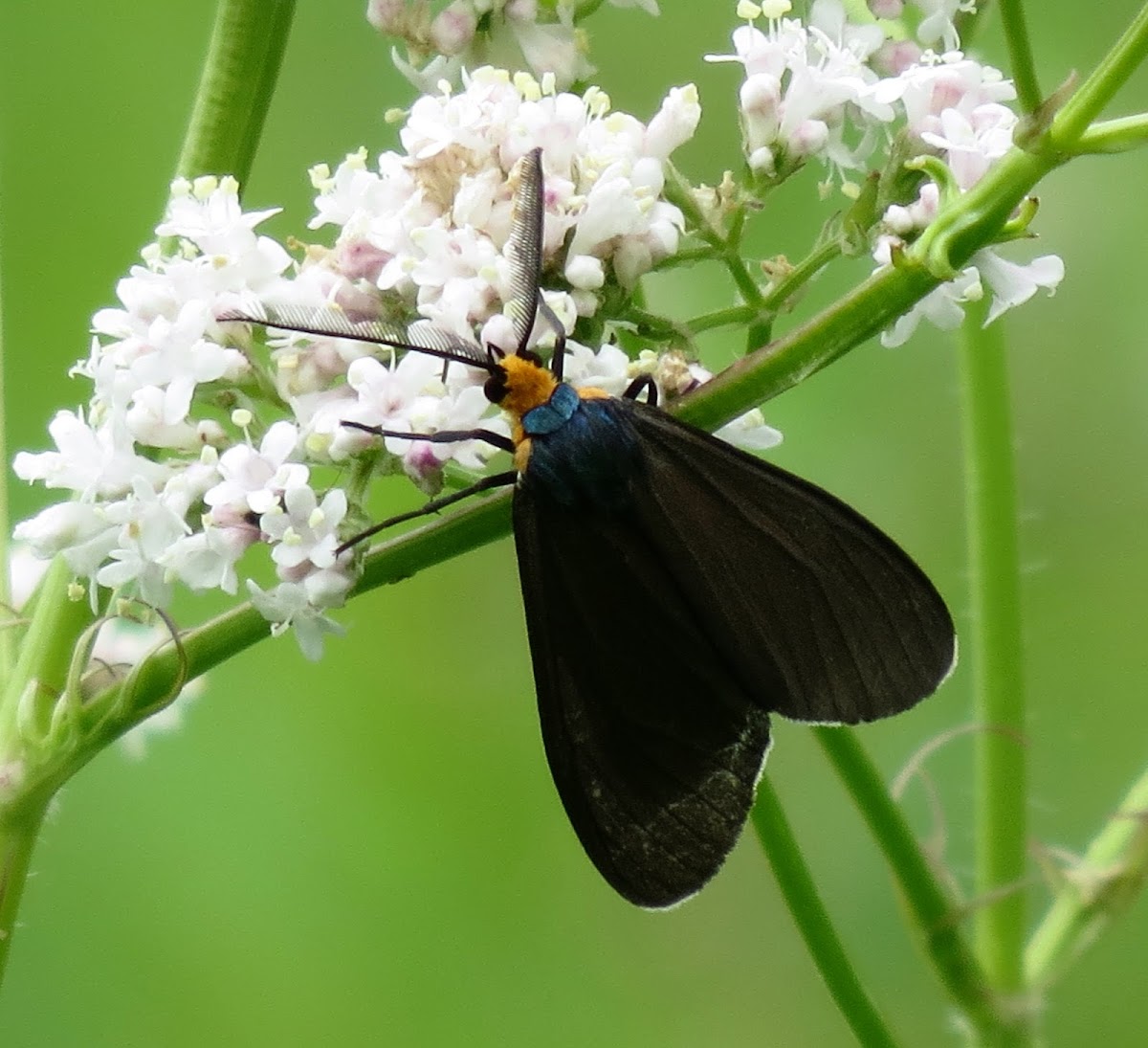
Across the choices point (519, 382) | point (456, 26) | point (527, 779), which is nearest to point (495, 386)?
point (519, 382)

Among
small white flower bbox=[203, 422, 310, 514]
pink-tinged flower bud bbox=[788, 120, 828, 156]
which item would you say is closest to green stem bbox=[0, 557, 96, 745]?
small white flower bbox=[203, 422, 310, 514]

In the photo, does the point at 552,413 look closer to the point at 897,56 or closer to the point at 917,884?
the point at 897,56

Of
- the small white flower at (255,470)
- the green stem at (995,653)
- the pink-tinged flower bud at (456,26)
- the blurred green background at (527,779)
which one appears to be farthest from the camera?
the blurred green background at (527,779)

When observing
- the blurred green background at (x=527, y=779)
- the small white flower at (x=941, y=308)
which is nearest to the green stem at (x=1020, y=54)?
the small white flower at (x=941, y=308)

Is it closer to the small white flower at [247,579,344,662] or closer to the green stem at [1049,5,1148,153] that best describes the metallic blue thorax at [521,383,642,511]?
the small white flower at [247,579,344,662]

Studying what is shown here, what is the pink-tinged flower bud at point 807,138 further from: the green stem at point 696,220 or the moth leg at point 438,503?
the moth leg at point 438,503

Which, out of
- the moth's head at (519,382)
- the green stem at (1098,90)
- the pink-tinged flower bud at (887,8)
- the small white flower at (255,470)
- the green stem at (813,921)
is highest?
the pink-tinged flower bud at (887,8)
